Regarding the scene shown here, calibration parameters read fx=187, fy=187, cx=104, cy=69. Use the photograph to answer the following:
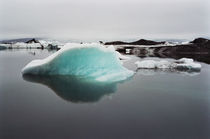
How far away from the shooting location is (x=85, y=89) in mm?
3975

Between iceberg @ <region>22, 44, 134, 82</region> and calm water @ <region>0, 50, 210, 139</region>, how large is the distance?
4.29 ft

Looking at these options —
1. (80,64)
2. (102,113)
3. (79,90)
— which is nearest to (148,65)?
(80,64)

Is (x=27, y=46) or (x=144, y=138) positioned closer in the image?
(x=144, y=138)

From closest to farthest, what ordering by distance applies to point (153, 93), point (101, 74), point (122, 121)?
1. point (122, 121)
2. point (153, 93)
3. point (101, 74)

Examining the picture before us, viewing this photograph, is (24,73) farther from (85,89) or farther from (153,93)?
(153,93)

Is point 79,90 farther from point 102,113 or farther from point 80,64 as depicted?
point 80,64

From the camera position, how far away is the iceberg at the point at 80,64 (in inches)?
212

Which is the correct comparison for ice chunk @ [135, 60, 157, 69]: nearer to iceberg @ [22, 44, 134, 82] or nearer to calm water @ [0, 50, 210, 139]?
iceberg @ [22, 44, 134, 82]

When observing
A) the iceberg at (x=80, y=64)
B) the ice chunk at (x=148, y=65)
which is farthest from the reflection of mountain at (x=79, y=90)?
the ice chunk at (x=148, y=65)

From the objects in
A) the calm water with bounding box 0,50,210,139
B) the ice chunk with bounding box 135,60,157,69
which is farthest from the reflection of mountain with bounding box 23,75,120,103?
the ice chunk with bounding box 135,60,157,69

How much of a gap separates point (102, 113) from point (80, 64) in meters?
3.18

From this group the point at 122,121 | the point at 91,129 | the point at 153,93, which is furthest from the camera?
the point at 153,93

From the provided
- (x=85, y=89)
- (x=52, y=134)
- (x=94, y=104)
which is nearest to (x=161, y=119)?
(x=94, y=104)

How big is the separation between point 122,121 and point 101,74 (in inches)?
119
